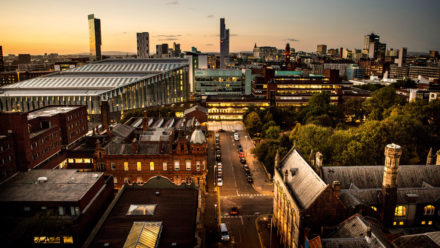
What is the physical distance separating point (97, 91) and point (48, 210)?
11296 centimetres

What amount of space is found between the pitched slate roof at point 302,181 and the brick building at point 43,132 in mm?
55260

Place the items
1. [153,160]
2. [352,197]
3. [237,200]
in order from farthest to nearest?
[153,160] → [237,200] → [352,197]

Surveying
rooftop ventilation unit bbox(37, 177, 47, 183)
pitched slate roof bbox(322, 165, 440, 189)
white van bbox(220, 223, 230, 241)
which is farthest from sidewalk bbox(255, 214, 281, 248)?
rooftop ventilation unit bbox(37, 177, 47, 183)

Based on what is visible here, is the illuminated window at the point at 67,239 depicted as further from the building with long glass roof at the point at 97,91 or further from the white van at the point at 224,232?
the building with long glass roof at the point at 97,91

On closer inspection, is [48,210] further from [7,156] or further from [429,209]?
[429,209]

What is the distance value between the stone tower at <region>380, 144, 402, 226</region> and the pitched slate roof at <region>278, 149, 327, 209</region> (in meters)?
9.08

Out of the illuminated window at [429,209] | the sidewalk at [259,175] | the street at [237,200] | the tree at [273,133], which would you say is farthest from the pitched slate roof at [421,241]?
the tree at [273,133]

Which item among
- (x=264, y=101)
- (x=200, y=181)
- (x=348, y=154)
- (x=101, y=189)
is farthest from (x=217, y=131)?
(x=101, y=189)

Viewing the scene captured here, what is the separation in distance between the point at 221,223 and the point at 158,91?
432 ft

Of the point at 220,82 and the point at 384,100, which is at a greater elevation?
the point at 220,82

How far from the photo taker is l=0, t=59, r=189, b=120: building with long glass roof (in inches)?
5428

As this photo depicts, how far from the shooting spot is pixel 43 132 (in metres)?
74.8

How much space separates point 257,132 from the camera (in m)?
112

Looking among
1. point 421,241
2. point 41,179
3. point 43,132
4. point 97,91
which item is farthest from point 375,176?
point 97,91
